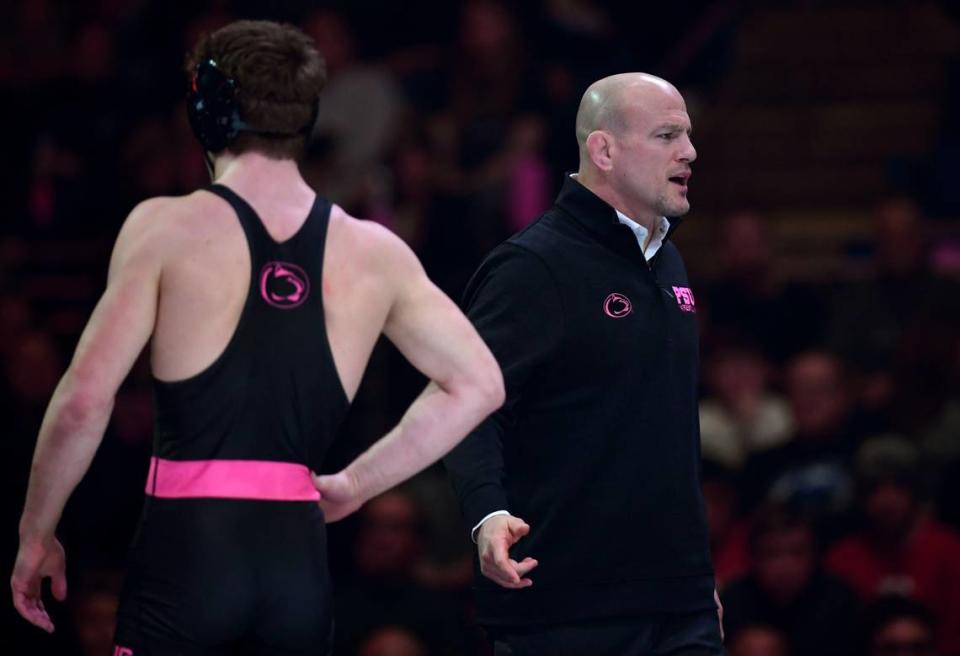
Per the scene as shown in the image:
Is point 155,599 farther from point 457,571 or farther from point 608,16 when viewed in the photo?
point 608,16

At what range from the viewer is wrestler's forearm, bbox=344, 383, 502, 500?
11.9ft

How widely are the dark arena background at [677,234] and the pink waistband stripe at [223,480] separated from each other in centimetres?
343

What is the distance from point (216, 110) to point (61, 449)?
744mm

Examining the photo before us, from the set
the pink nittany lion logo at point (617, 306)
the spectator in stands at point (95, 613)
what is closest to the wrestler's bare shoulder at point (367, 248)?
the pink nittany lion logo at point (617, 306)

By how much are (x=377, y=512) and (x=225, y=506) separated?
157 inches

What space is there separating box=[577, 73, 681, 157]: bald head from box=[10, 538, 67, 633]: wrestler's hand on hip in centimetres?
177

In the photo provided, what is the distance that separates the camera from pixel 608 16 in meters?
10.4

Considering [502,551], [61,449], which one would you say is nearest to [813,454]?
[502,551]

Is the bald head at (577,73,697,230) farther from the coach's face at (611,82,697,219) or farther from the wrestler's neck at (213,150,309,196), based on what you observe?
the wrestler's neck at (213,150,309,196)

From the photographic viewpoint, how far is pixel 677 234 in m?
10.6

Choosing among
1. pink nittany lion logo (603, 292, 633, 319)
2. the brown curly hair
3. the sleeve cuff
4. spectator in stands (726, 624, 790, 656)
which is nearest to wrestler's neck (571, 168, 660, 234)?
pink nittany lion logo (603, 292, 633, 319)

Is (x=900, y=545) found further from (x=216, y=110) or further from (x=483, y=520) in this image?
(x=216, y=110)

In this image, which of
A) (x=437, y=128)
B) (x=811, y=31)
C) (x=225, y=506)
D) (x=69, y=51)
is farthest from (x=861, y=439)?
(x=69, y=51)

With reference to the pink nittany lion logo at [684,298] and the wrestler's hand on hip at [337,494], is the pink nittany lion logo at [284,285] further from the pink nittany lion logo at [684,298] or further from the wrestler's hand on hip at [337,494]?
the pink nittany lion logo at [684,298]
